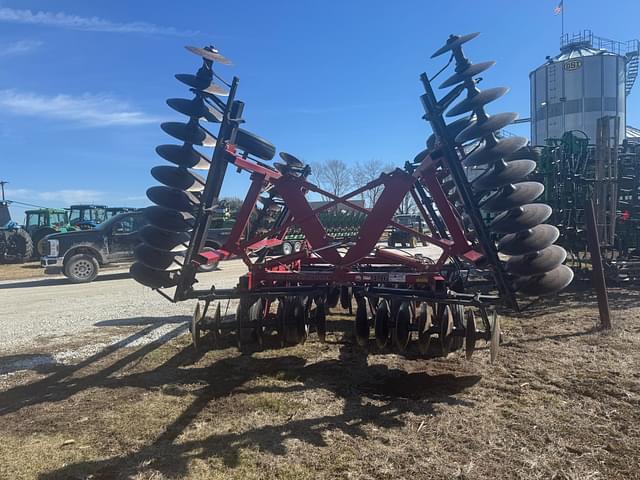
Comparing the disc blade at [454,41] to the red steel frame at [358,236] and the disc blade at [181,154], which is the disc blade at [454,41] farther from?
the disc blade at [181,154]

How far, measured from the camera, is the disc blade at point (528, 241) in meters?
3.93

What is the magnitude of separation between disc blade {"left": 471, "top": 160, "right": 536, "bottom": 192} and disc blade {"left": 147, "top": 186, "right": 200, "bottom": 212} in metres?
2.68

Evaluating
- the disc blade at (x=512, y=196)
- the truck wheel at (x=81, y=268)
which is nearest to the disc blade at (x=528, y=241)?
the disc blade at (x=512, y=196)

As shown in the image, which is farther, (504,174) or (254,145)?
(254,145)

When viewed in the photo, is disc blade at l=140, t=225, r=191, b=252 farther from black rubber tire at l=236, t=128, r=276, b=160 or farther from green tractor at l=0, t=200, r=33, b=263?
green tractor at l=0, t=200, r=33, b=263

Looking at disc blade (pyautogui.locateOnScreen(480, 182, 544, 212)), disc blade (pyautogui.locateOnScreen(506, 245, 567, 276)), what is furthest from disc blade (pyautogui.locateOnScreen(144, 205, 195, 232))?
disc blade (pyautogui.locateOnScreen(506, 245, 567, 276))

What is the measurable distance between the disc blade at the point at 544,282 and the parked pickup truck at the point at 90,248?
10987mm

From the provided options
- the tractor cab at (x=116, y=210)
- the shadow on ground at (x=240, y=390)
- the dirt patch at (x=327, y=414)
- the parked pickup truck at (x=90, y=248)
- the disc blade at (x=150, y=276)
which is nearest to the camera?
the dirt patch at (x=327, y=414)

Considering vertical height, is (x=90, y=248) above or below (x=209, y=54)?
below

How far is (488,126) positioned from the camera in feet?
12.9

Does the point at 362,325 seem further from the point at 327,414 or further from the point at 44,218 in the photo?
the point at 44,218

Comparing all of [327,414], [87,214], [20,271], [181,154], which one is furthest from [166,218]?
[87,214]

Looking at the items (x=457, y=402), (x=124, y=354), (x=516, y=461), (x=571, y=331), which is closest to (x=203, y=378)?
(x=124, y=354)

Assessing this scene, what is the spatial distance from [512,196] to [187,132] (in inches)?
117
